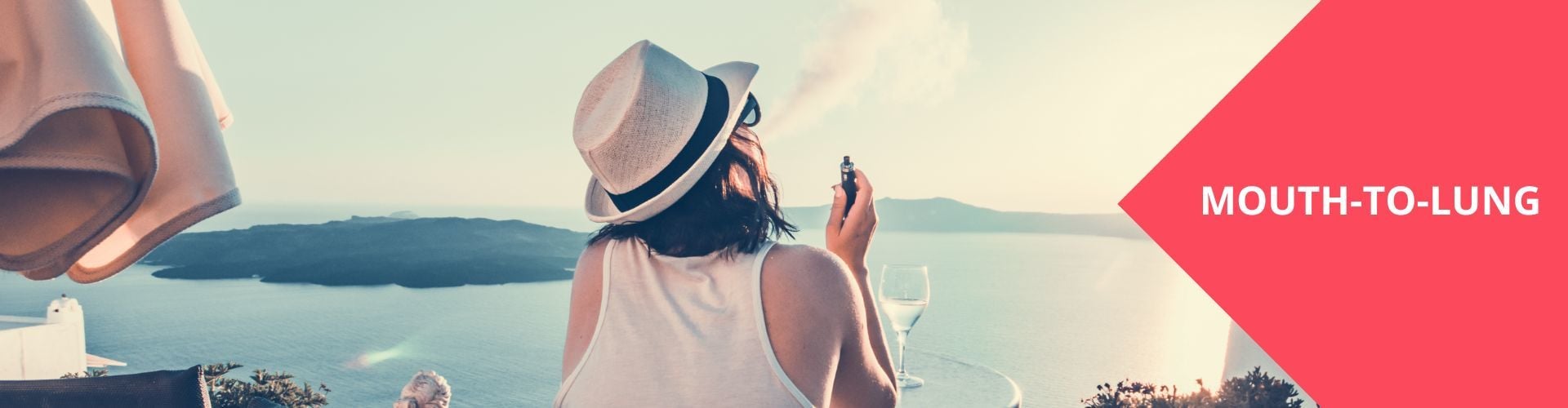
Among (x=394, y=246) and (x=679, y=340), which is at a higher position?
(x=394, y=246)

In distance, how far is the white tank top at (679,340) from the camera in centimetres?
95

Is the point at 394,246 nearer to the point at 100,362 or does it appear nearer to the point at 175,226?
the point at 100,362

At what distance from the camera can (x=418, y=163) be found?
7.62 meters

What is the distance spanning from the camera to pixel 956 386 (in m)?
1.45

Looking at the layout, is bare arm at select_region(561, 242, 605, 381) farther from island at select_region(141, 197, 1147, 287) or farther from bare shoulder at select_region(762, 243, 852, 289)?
island at select_region(141, 197, 1147, 287)

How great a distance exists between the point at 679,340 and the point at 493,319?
271 inches

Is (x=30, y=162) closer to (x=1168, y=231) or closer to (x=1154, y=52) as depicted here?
(x=1168, y=231)

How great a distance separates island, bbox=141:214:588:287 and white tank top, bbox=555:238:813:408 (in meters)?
6.25

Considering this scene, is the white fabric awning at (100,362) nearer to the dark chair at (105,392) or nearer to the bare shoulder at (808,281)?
the dark chair at (105,392)

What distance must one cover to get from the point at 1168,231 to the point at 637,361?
10.7ft

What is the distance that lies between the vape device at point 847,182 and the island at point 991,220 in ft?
18.7

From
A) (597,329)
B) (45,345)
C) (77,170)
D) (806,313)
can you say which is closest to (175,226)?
(77,170)

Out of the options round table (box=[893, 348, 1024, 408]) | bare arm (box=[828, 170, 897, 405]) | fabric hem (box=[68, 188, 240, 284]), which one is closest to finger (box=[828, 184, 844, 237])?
bare arm (box=[828, 170, 897, 405])

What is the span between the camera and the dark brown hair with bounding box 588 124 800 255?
3.28 ft
